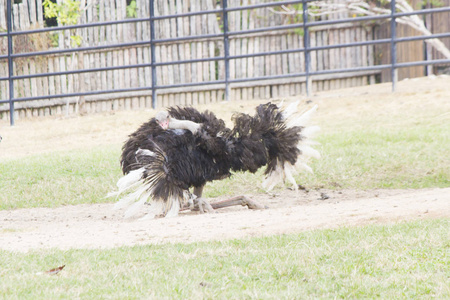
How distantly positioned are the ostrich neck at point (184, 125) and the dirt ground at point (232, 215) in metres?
0.83

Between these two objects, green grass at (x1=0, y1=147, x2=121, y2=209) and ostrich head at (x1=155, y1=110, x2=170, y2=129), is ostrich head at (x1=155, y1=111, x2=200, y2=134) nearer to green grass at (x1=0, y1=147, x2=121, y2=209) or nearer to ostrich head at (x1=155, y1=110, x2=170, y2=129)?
ostrich head at (x1=155, y1=110, x2=170, y2=129)

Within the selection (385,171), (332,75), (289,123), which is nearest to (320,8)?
(332,75)

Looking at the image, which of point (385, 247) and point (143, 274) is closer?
point (143, 274)

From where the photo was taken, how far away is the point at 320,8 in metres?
17.3

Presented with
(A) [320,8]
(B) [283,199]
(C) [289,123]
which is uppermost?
(A) [320,8]

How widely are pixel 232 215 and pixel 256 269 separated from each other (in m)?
2.21

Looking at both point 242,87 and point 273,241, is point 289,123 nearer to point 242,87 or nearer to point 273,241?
point 273,241

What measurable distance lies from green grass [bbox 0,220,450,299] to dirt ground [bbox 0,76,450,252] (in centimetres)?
46

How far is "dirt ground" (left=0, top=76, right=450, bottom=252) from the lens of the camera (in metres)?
5.64

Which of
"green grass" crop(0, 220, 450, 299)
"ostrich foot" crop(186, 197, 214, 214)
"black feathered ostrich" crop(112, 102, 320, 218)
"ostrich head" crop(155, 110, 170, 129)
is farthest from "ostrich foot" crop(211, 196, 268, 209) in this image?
"green grass" crop(0, 220, 450, 299)

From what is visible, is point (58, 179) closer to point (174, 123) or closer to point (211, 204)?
point (211, 204)

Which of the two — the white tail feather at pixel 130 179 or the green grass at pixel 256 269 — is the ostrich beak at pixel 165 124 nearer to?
the white tail feather at pixel 130 179

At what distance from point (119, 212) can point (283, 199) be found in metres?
1.87

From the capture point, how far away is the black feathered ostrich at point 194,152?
22.4 feet
